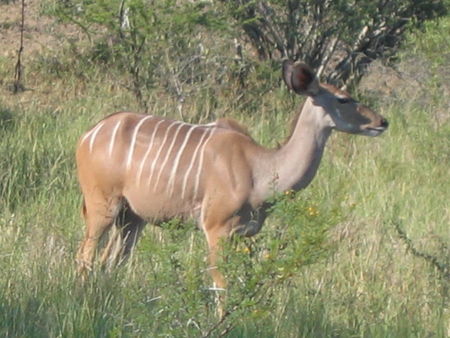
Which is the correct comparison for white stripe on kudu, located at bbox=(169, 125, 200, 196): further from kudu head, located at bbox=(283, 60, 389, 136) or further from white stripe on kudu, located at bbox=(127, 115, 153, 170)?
kudu head, located at bbox=(283, 60, 389, 136)

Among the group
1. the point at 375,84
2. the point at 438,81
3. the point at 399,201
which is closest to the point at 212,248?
the point at 399,201

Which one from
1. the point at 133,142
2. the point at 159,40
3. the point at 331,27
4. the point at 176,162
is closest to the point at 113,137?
the point at 133,142

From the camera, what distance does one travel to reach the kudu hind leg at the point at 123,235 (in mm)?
6594

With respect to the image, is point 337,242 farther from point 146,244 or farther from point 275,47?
point 275,47

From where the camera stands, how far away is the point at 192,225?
5180mm

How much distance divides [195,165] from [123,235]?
549 mm

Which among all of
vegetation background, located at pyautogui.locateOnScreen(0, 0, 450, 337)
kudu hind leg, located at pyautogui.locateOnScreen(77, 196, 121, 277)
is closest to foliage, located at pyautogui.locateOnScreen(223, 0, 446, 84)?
vegetation background, located at pyautogui.locateOnScreen(0, 0, 450, 337)

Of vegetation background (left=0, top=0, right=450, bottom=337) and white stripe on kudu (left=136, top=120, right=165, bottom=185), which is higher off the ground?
white stripe on kudu (left=136, top=120, right=165, bottom=185)

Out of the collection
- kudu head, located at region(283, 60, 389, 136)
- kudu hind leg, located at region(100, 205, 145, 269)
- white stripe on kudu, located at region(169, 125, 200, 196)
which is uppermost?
kudu head, located at region(283, 60, 389, 136)

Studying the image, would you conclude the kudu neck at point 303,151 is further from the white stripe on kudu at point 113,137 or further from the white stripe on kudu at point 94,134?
the white stripe on kudu at point 94,134

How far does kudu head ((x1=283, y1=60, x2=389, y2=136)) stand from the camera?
22.2ft

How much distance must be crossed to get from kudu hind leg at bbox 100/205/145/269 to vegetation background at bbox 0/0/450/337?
121 millimetres

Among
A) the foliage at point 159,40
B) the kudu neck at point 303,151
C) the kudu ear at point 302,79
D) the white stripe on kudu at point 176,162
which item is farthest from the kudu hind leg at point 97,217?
the foliage at point 159,40

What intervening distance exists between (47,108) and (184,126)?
3846 mm
